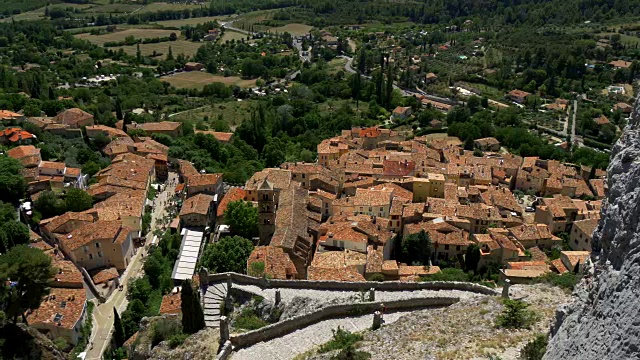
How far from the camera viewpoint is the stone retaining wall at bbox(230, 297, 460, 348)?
21188 mm

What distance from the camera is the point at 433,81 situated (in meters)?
112

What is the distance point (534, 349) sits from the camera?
52.6 feet

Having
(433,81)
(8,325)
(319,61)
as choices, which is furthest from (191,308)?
(319,61)

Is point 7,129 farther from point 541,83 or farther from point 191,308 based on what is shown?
point 541,83

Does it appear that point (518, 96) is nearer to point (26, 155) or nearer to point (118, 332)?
point (26, 155)

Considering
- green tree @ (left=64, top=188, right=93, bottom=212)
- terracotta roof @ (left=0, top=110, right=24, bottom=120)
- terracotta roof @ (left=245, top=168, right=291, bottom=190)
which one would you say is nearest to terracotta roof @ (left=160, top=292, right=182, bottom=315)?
terracotta roof @ (left=245, top=168, right=291, bottom=190)

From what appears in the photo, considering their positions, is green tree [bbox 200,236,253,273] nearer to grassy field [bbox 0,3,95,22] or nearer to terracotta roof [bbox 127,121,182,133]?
terracotta roof [bbox 127,121,182,133]

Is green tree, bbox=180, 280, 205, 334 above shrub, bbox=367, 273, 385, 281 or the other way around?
above

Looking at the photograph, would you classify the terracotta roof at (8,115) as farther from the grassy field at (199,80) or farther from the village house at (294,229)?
the grassy field at (199,80)

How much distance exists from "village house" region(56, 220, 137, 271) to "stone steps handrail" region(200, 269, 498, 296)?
1565cm

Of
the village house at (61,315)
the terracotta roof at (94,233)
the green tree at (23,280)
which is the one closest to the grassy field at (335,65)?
Answer: the terracotta roof at (94,233)

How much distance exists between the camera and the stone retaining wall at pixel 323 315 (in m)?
21.2

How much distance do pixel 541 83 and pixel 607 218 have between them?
104 m

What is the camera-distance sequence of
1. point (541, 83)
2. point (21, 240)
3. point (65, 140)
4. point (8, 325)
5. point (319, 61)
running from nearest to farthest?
point (8, 325) < point (21, 240) < point (65, 140) < point (541, 83) < point (319, 61)
